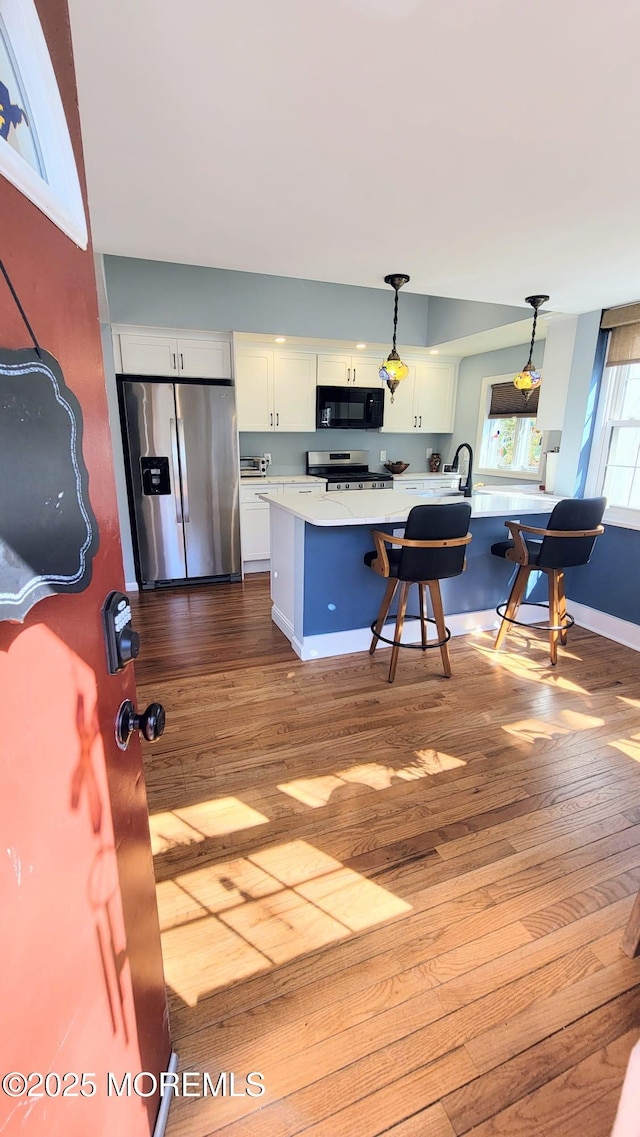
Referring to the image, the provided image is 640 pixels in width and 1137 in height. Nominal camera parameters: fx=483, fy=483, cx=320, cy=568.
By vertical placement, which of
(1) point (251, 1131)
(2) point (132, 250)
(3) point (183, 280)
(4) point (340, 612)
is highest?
(3) point (183, 280)

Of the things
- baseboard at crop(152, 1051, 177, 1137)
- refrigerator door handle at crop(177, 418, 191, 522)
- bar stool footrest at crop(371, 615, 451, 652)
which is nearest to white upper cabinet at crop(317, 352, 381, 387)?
refrigerator door handle at crop(177, 418, 191, 522)

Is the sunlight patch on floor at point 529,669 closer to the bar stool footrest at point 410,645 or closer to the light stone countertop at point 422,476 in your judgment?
the bar stool footrest at point 410,645

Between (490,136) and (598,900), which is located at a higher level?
(490,136)

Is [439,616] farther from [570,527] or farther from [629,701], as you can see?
[629,701]

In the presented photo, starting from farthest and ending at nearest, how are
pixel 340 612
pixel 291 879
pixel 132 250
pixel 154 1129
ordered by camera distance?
pixel 340 612 → pixel 132 250 → pixel 291 879 → pixel 154 1129

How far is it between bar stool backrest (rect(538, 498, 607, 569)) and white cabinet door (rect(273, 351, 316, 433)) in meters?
3.01

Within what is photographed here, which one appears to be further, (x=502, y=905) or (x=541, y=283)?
(x=541, y=283)

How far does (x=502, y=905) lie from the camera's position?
1.57 m

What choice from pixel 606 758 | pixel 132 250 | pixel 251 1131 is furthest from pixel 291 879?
pixel 132 250

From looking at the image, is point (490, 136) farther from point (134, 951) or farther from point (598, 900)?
point (598, 900)

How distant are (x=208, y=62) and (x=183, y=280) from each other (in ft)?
10.8

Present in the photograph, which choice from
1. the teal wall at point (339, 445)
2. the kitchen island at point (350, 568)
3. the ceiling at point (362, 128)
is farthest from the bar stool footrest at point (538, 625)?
the teal wall at point (339, 445)

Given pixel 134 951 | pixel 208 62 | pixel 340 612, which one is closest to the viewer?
pixel 134 951

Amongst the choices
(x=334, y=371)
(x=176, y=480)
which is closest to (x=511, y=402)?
(x=334, y=371)
